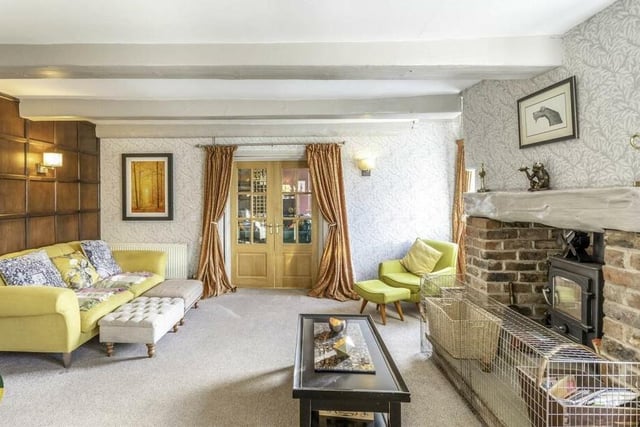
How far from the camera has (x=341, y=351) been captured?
2137mm

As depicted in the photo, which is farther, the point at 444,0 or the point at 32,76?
the point at 32,76

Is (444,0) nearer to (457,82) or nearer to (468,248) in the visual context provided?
(457,82)

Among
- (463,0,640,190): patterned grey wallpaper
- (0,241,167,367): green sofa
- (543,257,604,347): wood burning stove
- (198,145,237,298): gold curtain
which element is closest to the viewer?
(463,0,640,190): patterned grey wallpaper

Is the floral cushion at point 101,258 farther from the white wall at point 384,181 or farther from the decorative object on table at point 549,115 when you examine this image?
the decorative object on table at point 549,115

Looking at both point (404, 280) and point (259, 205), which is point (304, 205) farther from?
point (404, 280)

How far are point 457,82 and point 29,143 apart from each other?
4682 millimetres

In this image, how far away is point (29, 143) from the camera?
387 cm

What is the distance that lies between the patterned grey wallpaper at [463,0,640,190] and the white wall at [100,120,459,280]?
2338mm

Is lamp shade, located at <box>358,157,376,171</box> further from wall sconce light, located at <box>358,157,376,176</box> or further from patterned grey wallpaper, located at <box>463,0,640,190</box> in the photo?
patterned grey wallpaper, located at <box>463,0,640,190</box>

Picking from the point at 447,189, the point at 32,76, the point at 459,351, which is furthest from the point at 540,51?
the point at 32,76

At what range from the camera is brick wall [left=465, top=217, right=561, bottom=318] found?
275 centimetres

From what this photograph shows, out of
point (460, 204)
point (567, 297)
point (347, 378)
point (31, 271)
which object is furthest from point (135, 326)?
point (460, 204)

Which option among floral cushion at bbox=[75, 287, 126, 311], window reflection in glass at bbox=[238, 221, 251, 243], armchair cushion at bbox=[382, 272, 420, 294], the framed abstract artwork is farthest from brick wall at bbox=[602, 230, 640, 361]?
the framed abstract artwork

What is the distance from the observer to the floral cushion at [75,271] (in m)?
3.63
